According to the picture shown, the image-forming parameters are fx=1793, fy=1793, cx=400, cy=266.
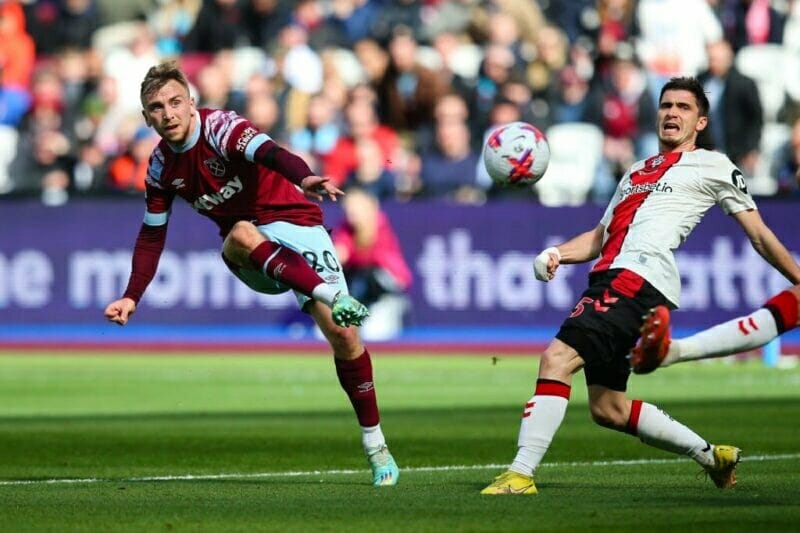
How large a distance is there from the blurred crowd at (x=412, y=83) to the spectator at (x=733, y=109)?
0.06 feet

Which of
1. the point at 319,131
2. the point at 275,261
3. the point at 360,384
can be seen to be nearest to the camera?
the point at 275,261

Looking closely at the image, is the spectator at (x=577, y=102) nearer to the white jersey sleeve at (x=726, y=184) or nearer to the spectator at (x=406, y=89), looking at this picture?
the spectator at (x=406, y=89)

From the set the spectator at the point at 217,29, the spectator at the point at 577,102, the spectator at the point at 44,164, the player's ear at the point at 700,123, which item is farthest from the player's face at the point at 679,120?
the spectator at the point at 217,29

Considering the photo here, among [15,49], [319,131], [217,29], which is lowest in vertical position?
[319,131]

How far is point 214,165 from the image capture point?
10258 millimetres

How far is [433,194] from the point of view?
22.8 metres

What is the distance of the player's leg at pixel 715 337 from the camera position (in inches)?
317

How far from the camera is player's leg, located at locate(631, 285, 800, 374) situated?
8.06 m

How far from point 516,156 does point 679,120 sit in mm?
1227

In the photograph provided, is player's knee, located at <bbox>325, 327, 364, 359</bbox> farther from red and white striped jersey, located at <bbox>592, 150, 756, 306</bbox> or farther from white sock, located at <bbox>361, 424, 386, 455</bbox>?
red and white striped jersey, located at <bbox>592, 150, 756, 306</bbox>

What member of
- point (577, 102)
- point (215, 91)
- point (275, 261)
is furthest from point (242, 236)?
point (215, 91)

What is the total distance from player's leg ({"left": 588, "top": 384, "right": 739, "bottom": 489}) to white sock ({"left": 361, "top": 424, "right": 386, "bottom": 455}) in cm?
132

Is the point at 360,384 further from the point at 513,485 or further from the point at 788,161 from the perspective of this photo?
the point at 788,161

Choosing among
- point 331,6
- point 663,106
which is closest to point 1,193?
point 331,6
